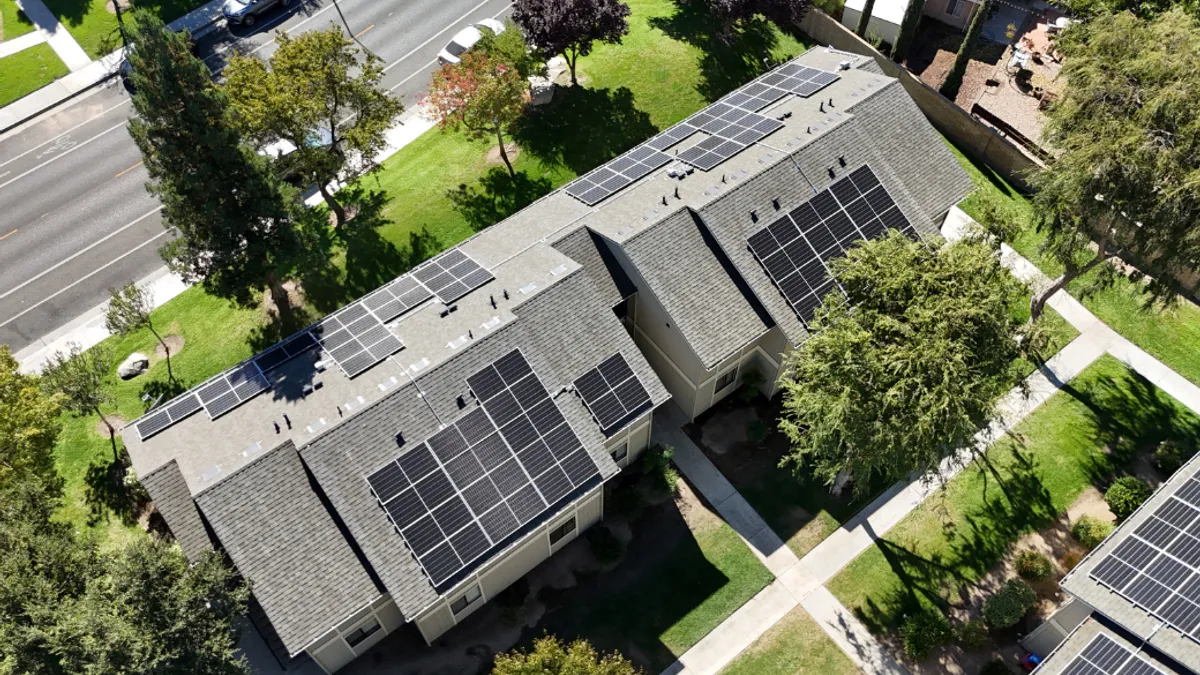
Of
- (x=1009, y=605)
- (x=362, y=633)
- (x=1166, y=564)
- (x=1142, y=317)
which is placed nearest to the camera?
(x=1166, y=564)

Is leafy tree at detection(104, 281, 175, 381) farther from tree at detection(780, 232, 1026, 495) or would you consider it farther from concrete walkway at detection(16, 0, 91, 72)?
tree at detection(780, 232, 1026, 495)

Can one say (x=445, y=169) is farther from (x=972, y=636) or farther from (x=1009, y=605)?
(x=1009, y=605)

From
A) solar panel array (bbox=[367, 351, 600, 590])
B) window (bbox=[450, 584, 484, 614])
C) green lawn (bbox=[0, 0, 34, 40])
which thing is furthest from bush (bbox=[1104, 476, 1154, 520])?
green lawn (bbox=[0, 0, 34, 40])

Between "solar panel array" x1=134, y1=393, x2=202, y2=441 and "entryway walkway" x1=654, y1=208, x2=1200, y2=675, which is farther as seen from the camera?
"entryway walkway" x1=654, y1=208, x2=1200, y2=675

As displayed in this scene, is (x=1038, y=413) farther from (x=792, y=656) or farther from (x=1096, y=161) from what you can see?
(x=792, y=656)

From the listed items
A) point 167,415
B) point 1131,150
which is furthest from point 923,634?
point 167,415

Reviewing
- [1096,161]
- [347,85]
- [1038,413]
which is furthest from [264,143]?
[1038,413]

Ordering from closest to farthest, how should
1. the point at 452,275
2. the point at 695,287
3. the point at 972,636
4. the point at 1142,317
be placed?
the point at 972,636, the point at 695,287, the point at 452,275, the point at 1142,317
